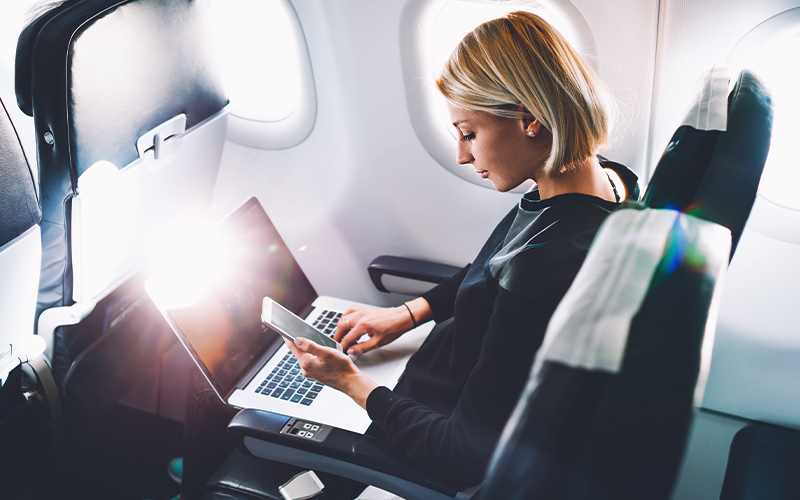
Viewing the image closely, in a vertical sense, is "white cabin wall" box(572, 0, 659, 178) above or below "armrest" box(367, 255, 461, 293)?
above

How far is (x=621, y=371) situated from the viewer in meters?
0.41

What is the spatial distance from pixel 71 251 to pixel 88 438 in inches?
44.1

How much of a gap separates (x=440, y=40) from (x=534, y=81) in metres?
0.77

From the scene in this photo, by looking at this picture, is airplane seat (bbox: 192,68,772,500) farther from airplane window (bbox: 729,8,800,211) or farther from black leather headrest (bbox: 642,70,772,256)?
airplane window (bbox: 729,8,800,211)

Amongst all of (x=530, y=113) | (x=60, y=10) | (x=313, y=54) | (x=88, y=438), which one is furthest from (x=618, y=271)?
→ (x=88, y=438)

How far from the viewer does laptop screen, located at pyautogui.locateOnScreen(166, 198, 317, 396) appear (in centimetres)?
141

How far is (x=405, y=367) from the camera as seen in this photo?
1.46 meters

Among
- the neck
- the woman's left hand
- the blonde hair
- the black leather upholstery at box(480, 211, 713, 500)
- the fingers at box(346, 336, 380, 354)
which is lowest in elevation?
the fingers at box(346, 336, 380, 354)

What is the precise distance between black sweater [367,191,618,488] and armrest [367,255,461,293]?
539 mm

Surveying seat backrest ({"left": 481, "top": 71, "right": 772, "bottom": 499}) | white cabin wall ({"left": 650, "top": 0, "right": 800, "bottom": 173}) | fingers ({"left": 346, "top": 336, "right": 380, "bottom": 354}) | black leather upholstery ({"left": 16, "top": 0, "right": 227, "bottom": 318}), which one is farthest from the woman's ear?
black leather upholstery ({"left": 16, "top": 0, "right": 227, "bottom": 318})

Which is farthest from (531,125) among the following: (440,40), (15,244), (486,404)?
(15,244)

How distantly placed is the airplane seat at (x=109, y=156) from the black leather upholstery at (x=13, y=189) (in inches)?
2.8

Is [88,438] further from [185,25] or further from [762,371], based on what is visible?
[762,371]

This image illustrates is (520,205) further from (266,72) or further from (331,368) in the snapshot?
(266,72)
